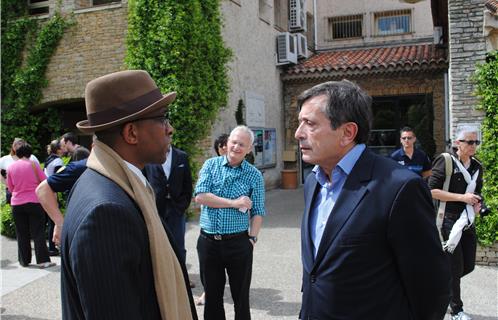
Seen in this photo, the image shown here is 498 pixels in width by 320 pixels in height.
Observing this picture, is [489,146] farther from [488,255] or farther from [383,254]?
[383,254]

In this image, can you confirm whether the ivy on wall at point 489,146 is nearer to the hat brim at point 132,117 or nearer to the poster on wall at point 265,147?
the hat brim at point 132,117

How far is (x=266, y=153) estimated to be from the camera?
1582 cm

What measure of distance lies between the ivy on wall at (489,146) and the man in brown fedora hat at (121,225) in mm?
6414

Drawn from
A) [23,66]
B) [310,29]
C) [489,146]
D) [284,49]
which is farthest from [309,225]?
[310,29]

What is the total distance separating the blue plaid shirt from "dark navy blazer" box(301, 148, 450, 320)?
208cm

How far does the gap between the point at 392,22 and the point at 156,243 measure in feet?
74.3

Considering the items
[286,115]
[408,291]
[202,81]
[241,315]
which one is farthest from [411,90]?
[408,291]

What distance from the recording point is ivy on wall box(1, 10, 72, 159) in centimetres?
1247

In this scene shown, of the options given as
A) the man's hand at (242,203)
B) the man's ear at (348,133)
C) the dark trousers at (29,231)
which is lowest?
the dark trousers at (29,231)

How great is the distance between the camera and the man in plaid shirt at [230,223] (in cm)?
416

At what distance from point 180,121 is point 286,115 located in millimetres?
7465

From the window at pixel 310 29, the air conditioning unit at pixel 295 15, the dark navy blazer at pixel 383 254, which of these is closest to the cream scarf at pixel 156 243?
the dark navy blazer at pixel 383 254

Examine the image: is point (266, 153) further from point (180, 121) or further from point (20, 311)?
point (20, 311)

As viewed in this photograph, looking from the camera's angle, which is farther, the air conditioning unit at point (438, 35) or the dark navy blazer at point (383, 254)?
the air conditioning unit at point (438, 35)
